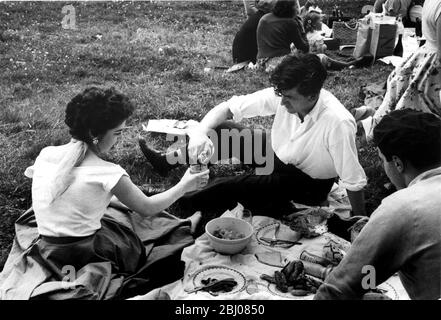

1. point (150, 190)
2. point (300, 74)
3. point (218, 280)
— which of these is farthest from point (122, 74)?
point (218, 280)

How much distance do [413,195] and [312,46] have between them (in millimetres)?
5753

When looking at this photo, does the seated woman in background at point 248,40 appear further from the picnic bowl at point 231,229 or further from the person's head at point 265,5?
the picnic bowl at point 231,229

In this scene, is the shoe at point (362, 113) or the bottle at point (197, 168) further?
the shoe at point (362, 113)

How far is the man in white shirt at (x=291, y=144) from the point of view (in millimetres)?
3254

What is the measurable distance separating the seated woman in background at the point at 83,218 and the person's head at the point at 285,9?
162 inches

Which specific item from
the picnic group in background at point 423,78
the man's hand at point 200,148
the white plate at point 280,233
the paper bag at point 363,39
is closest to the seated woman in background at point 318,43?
the paper bag at point 363,39

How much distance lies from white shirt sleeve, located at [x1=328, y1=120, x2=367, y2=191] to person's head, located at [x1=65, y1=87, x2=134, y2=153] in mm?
1410

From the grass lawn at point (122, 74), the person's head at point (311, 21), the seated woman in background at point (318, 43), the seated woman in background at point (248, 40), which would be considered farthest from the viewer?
the person's head at point (311, 21)

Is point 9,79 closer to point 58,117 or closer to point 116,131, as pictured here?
point 58,117

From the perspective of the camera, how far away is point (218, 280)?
304cm

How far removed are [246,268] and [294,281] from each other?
0.36m

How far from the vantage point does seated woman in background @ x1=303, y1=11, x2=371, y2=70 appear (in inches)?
276
